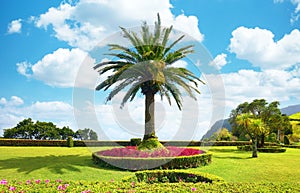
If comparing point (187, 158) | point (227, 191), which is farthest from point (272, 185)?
point (187, 158)

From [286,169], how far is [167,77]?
Result: 25.9 feet

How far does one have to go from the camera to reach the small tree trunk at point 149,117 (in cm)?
1657

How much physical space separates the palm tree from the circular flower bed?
1.86 m

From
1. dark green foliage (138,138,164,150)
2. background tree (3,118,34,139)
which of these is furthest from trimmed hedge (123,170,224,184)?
background tree (3,118,34,139)

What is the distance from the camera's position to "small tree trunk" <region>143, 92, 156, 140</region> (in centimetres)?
1657

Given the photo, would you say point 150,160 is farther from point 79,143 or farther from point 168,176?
point 79,143

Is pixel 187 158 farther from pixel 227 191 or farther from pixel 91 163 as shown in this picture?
pixel 227 191

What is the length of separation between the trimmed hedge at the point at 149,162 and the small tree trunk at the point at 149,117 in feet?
9.84

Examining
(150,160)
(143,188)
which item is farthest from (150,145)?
(143,188)

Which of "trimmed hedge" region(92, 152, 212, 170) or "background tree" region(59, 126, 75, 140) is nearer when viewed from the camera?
"trimmed hedge" region(92, 152, 212, 170)

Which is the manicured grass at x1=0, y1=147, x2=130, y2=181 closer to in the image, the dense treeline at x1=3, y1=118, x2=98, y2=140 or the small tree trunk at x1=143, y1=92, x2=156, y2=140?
the small tree trunk at x1=143, y1=92, x2=156, y2=140

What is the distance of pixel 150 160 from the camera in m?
13.4

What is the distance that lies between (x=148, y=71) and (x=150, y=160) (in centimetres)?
536

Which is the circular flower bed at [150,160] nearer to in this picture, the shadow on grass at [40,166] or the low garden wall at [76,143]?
the shadow on grass at [40,166]
